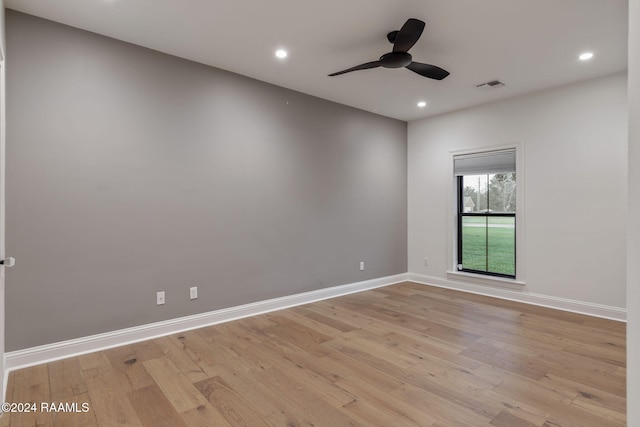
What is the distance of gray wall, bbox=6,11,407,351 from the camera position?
2.68 m

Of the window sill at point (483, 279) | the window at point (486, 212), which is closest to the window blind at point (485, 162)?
the window at point (486, 212)

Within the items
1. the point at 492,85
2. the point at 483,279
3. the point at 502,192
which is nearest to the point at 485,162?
the point at 502,192

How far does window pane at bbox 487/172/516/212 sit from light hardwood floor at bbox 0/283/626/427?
1.72 m

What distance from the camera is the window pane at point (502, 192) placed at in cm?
478

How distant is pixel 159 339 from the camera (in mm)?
3186

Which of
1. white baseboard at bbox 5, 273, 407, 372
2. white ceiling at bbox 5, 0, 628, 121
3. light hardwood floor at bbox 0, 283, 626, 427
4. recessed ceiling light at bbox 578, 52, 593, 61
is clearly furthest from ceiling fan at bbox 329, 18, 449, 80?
white baseboard at bbox 5, 273, 407, 372

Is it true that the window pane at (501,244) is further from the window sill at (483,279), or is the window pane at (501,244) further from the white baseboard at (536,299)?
the white baseboard at (536,299)

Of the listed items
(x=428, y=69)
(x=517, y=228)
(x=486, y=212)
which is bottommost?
(x=517, y=228)

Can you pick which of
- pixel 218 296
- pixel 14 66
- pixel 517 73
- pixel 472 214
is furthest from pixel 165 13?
pixel 472 214

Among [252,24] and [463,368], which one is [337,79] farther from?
[463,368]

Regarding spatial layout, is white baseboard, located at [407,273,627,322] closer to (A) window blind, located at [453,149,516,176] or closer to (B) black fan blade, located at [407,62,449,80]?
(A) window blind, located at [453,149,516,176]

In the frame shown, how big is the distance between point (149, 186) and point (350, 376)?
249 cm

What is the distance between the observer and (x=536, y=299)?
437cm

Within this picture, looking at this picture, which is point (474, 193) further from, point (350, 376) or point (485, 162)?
point (350, 376)
